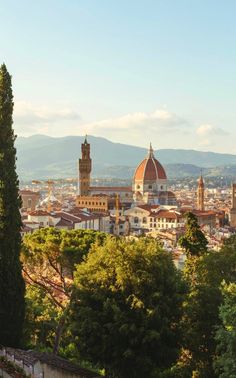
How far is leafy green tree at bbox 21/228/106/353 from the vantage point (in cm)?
1672

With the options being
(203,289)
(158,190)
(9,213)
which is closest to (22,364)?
(9,213)

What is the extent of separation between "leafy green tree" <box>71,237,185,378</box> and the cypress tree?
1447mm

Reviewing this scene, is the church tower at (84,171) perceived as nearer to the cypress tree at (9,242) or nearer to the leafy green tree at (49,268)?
the leafy green tree at (49,268)

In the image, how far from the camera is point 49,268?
17.4m

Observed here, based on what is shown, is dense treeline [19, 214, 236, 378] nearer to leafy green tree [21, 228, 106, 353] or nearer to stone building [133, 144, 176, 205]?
leafy green tree [21, 228, 106, 353]

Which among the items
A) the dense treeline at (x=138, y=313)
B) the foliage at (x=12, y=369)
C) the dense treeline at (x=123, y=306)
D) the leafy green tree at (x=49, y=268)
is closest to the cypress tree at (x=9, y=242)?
the dense treeline at (x=123, y=306)

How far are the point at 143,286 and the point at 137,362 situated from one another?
1.77 m

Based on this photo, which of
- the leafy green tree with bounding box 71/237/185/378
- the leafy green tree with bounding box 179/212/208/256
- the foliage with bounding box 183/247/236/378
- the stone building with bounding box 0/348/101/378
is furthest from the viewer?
the leafy green tree with bounding box 179/212/208/256

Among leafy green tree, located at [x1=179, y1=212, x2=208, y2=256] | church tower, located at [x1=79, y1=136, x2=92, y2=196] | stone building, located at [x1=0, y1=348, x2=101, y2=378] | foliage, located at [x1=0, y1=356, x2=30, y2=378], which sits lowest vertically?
stone building, located at [x1=0, y1=348, x2=101, y2=378]

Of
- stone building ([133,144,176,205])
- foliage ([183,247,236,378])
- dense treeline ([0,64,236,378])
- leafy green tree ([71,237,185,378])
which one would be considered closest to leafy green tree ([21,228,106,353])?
dense treeline ([0,64,236,378])

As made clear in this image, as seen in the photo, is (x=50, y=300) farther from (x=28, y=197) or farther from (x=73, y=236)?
(x=28, y=197)

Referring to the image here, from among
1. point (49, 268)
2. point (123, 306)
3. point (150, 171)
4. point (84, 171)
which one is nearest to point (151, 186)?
point (150, 171)

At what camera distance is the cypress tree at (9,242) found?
45.4 feet

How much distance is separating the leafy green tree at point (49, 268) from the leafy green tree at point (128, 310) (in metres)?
2.29
